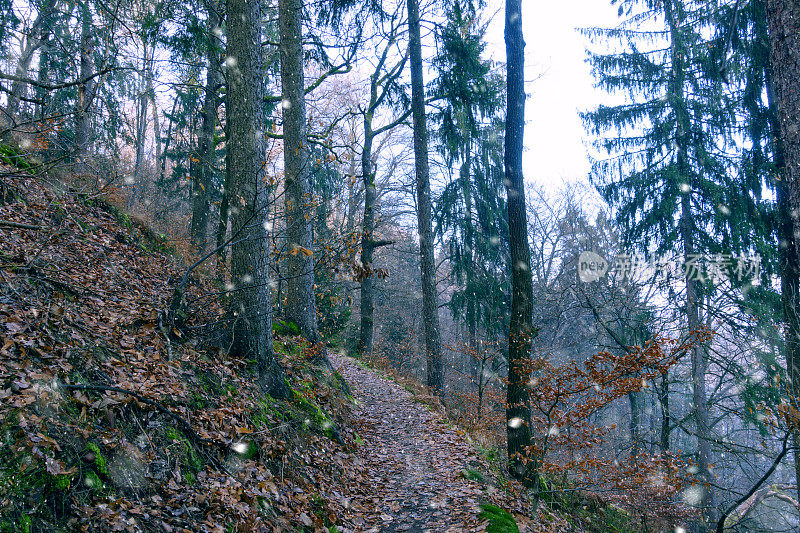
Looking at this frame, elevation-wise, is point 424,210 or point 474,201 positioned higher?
point 474,201

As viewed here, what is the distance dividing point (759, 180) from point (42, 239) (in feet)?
49.0

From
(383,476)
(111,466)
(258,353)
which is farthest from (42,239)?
(383,476)

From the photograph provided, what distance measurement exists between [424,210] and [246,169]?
22.4ft

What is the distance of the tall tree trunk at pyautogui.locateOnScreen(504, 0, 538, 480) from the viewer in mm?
7199

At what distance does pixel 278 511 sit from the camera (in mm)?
3939

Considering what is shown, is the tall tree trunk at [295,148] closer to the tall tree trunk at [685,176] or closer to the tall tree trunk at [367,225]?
the tall tree trunk at [367,225]

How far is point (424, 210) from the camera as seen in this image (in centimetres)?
1166

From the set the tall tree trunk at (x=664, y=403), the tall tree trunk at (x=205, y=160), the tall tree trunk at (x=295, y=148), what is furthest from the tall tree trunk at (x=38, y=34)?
the tall tree trunk at (x=664, y=403)

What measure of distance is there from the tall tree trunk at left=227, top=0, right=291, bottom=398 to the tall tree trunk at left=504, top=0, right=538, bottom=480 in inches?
166

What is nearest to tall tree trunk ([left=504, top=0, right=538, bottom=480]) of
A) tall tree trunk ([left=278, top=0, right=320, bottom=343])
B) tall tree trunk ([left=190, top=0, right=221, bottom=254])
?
tall tree trunk ([left=278, top=0, right=320, bottom=343])

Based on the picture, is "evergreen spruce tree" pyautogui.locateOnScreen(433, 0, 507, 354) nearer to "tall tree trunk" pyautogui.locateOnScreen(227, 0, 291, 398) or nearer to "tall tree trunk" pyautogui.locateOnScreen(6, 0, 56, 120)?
"tall tree trunk" pyautogui.locateOnScreen(227, 0, 291, 398)

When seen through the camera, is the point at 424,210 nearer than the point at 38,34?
No

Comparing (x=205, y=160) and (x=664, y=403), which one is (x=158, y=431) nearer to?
(x=205, y=160)

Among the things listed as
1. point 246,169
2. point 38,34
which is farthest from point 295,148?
point 38,34
